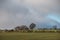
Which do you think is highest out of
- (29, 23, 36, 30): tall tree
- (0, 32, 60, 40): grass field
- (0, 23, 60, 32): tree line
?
(29, 23, 36, 30): tall tree

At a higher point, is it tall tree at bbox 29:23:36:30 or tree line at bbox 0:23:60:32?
tall tree at bbox 29:23:36:30

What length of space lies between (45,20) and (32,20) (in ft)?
0.58

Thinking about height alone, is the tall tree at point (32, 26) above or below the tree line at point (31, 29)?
above

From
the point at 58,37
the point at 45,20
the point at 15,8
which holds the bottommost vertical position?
the point at 58,37

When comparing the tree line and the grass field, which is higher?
the tree line

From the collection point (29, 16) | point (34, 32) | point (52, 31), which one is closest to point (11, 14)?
point (29, 16)

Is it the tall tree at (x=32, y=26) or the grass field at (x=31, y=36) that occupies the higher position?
the tall tree at (x=32, y=26)

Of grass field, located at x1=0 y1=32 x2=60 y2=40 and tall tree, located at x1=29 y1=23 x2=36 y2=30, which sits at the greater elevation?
tall tree, located at x1=29 y1=23 x2=36 y2=30

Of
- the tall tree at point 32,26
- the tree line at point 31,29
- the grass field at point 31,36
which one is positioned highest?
the tall tree at point 32,26

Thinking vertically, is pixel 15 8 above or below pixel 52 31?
above

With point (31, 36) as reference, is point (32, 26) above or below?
above

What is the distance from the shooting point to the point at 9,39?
1822 millimetres

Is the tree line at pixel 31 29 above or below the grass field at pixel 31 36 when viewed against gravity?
above

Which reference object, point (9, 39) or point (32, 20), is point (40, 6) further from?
point (9, 39)
